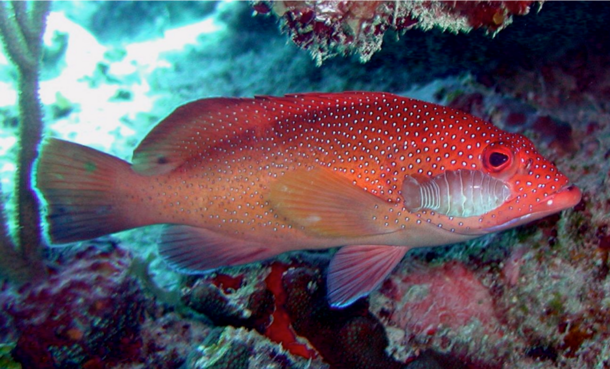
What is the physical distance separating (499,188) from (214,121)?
210cm

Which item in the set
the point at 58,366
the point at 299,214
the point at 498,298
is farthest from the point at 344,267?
the point at 58,366

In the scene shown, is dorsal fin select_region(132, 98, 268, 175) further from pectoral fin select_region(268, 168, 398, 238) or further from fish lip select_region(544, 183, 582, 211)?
fish lip select_region(544, 183, 582, 211)

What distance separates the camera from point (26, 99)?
383cm

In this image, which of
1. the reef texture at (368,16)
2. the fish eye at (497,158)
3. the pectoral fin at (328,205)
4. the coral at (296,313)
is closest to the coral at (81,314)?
the coral at (296,313)

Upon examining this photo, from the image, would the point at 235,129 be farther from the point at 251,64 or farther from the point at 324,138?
the point at 251,64

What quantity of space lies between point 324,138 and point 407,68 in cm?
234

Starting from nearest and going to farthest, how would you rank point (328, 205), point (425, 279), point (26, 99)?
point (328, 205) → point (425, 279) → point (26, 99)

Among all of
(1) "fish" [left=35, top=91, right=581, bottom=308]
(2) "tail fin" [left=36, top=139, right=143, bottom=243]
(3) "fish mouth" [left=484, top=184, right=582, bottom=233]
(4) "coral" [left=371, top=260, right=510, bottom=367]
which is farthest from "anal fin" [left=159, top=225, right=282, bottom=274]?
(3) "fish mouth" [left=484, top=184, right=582, bottom=233]

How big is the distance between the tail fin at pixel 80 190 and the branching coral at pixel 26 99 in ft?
3.28

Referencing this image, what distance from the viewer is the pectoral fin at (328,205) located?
8.68 ft

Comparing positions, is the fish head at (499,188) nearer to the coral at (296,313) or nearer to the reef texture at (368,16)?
the reef texture at (368,16)

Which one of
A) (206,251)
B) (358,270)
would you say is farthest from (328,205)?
(206,251)

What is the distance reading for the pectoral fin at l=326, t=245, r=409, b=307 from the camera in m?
2.75

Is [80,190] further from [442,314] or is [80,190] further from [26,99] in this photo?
[442,314]
